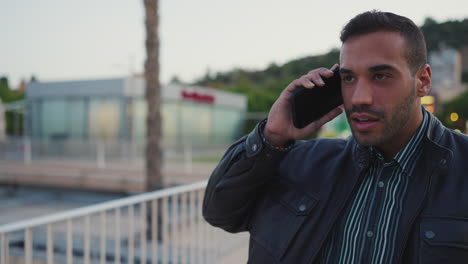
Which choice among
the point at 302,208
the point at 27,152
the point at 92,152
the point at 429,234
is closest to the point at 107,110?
the point at 27,152

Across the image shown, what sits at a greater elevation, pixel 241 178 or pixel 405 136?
pixel 405 136

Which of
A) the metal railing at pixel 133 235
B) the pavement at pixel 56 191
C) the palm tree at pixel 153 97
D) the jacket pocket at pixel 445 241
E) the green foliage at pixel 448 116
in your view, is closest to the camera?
the jacket pocket at pixel 445 241

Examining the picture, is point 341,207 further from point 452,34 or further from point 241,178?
point 452,34

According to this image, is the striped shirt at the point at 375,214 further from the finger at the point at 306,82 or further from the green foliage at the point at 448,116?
the green foliage at the point at 448,116

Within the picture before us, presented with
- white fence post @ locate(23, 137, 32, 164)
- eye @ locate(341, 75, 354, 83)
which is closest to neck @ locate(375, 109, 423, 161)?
eye @ locate(341, 75, 354, 83)

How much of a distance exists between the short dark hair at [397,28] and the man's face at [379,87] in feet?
0.06

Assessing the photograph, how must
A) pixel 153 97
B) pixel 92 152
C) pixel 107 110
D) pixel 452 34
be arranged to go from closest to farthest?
pixel 153 97, pixel 92 152, pixel 107 110, pixel 452 34

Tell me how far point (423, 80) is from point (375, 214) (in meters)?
0.48

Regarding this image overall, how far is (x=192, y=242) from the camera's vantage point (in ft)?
14.9

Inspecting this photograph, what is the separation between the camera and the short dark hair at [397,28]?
4.14 ft

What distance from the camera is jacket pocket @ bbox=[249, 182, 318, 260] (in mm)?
1380

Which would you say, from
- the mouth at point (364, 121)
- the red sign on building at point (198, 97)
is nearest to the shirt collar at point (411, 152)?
the mouth at point (364, 121)

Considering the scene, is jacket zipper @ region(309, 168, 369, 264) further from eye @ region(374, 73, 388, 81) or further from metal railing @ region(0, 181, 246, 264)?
metal railing @ region(0, 181, 246, 264)

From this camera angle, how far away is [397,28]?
1263 millimetres
